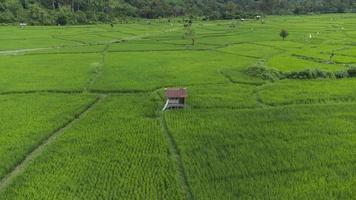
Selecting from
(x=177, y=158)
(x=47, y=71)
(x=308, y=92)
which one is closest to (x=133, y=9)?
(x=47, y=71)

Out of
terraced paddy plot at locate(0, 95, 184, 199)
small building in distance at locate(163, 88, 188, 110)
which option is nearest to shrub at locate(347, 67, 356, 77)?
small building in distance at locate(163, 88, 188, 110)

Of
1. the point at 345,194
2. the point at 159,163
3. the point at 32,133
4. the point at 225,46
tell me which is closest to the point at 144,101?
the point at 32,133

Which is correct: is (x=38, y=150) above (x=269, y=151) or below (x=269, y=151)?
below

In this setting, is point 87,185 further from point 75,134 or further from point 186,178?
point 75,134

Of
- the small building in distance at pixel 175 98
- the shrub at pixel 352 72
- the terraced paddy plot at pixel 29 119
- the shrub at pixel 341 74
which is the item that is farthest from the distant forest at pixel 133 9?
the small building in distance at pixel 175 98

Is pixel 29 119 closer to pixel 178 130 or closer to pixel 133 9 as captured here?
pixel 178 130
